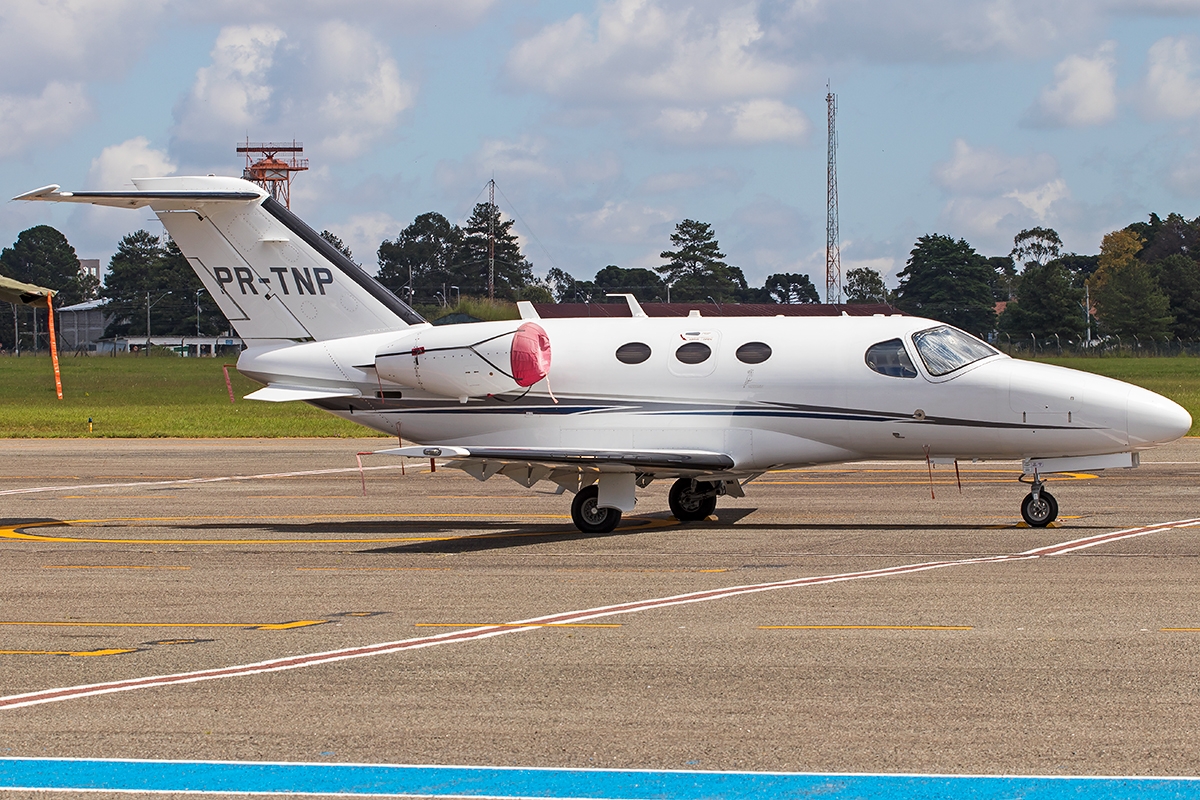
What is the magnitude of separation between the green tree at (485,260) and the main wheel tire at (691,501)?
12182cm

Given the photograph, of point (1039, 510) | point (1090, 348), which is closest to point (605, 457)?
point (1039, 510)

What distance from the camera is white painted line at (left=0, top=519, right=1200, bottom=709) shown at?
9164mm

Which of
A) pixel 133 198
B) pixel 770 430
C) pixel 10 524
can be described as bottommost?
pixel 10 524

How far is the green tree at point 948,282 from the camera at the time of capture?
411 ft

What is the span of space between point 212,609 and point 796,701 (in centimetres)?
584

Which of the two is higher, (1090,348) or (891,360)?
(891,360)

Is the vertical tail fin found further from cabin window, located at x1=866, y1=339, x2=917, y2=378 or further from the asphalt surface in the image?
cabin window, located at x1=866, y1=339, x2=917, y2=378

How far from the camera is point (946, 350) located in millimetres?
17297

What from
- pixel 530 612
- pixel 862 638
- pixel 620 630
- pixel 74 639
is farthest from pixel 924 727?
pixel 74 639

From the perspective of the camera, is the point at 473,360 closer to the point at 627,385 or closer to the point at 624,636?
the point at 627,385

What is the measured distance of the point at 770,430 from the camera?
57.3 ft

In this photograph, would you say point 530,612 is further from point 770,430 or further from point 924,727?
point 770,430

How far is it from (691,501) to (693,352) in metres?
2.05

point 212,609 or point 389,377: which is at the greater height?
point 389,377
